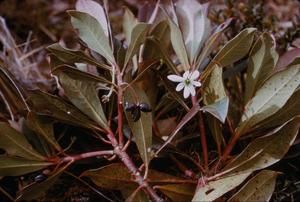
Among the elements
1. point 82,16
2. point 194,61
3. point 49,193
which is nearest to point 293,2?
point 194,61

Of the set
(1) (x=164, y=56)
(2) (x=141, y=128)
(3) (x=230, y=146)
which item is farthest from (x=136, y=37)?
(3) (x=230, y=146)

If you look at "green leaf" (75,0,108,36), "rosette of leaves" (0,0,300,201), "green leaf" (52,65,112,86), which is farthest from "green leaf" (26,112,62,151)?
"green leaf" (75,0,108,36)

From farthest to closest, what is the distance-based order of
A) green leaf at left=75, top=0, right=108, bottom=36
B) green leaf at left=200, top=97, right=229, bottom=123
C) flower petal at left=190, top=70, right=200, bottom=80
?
green leaf at left=75, top=0, right=108, bottom=36
flower petal at left=190, top=70, right=200, bottom=80
green leaf at left=200, top=97, right=229, bottom=123

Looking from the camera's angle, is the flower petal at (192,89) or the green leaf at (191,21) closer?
the flower petal at (192,89)

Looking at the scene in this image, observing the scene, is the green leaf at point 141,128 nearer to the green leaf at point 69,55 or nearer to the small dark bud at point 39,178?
the green leaf at point 69,55

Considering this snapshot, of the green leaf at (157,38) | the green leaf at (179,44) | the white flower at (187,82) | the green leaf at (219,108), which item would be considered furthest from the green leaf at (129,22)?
the green leaf at (219,108)

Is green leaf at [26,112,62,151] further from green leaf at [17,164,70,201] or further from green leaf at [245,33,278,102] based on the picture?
green leaf at [245,33,278,102]
